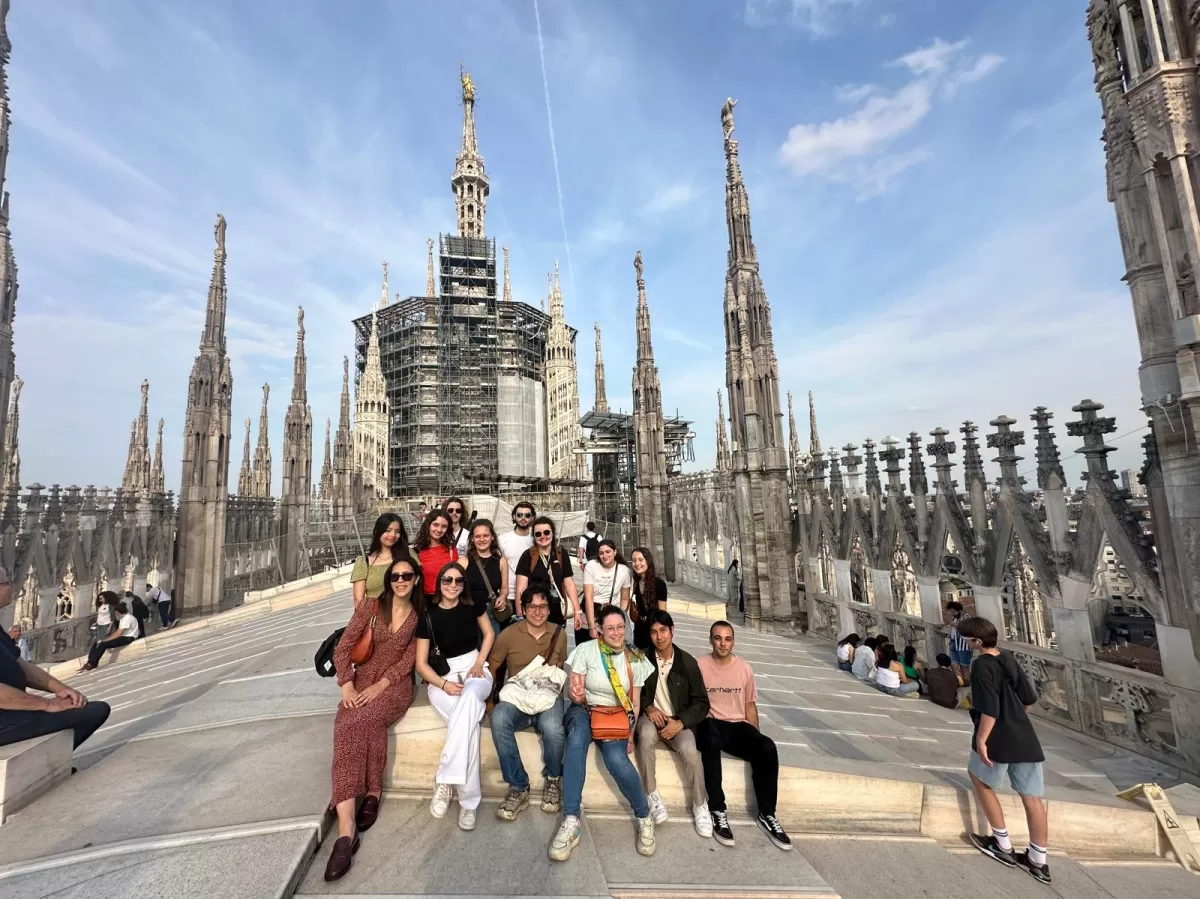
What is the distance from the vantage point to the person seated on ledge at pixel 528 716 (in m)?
3.67

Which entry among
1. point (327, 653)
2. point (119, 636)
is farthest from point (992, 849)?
point (119, 636)

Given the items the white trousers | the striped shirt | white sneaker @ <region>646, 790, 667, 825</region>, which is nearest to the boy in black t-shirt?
white sneaker @ <region>646, 790, 667, 825</region>

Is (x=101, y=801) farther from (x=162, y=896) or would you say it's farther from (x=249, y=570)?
(x=249, y=570)

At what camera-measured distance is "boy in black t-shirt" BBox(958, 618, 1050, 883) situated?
364cm

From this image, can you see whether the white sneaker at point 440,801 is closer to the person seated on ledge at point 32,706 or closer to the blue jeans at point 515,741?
the blue jeans at point 515,741

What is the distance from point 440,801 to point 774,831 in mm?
2300

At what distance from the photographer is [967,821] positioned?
406 cm

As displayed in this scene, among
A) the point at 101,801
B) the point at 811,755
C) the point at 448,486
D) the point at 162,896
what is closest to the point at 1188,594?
the point at 811,755

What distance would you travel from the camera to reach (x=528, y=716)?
3.93 metres

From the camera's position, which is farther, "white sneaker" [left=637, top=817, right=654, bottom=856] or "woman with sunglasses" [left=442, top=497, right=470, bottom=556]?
"woman with sunglasses" [left=442, top=497, right=470, bottom=556]

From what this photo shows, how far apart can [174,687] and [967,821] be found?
9.40m

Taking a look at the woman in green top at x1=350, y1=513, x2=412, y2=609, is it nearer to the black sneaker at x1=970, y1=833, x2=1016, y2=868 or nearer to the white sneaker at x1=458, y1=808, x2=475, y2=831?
the white sneaker at x1=458, y1=808, x2=475, y2=831

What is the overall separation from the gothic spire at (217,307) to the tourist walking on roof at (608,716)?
71.0ft

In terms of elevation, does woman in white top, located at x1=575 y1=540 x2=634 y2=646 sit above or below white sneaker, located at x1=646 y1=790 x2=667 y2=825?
above
